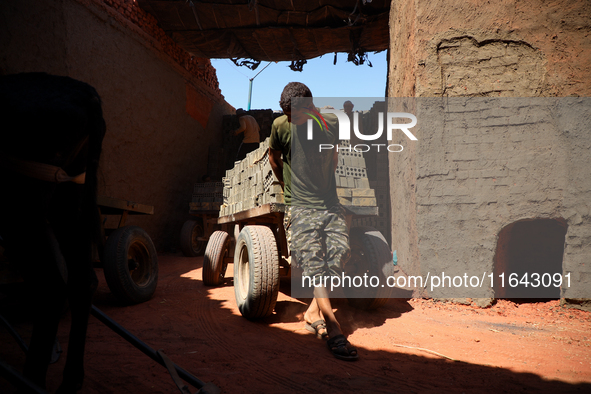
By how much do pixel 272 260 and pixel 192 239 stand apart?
6.37m

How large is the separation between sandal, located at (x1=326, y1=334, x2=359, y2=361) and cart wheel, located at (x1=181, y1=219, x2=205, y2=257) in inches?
271

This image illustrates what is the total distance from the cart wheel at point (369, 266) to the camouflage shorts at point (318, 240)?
495 millimetres

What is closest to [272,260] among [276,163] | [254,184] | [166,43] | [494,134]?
[276,163]

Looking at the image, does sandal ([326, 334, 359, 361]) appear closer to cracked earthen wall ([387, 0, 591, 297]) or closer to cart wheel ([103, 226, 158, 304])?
cracked earthen wall ([387, 0, 591, 297])

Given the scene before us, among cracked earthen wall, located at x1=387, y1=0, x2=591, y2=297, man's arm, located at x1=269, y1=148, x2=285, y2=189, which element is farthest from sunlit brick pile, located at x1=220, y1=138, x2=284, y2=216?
cracked earthen wall, located at x1=387, y1=0, x2=591, y2=297

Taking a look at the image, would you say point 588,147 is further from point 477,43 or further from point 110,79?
point 110,79

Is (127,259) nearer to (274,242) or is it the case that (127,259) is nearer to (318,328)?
(274,242)

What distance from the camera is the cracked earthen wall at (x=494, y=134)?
4.18 metres

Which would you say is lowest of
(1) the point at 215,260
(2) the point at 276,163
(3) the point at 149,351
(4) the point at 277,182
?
(3) the point at 149,351

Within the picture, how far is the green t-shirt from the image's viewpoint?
11.0 ft

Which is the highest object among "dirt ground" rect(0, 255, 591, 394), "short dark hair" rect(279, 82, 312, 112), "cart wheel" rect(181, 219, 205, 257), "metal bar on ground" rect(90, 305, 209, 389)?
"short dark hair" rect(279, 82, 312, 112)

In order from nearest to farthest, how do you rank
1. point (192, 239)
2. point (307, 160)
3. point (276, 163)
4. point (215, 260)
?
1. point (307, 160)
2. point (276, 163)
3. point (215, 260)
4. point (192, 239)

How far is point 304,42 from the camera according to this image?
29.1 feet

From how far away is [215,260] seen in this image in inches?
203
